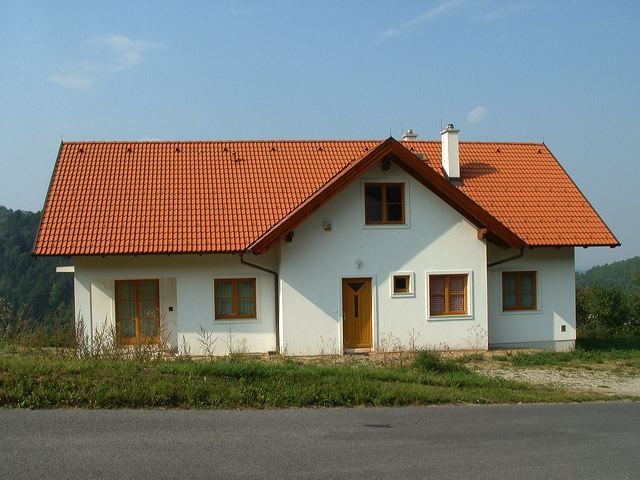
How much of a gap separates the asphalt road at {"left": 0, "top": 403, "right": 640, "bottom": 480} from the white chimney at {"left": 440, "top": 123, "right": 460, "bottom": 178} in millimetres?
12988

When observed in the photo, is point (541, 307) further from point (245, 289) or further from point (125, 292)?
point (125, 292)

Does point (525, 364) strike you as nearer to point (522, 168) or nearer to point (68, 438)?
point (522, 168)

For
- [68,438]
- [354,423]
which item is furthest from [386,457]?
[68,438]

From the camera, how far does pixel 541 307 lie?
22297mm

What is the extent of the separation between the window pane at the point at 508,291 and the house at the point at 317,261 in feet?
0.29

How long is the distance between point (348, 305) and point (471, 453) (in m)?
11.5

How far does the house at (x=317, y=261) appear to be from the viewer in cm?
2000

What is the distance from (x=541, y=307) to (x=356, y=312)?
5983 millimetres

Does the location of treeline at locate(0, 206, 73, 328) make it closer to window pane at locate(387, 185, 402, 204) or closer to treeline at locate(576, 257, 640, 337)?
window pane at locate(387, 185, 402, 204)

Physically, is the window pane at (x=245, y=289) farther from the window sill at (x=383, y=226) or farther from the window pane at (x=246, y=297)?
the window sill at (x=383, y=226)

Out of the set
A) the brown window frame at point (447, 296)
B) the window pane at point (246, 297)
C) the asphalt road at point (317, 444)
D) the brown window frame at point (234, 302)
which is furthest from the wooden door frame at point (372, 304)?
the asphalt road at point (317, 444)

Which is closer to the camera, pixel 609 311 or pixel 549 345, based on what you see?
pixel 549 345

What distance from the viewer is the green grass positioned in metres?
11.1

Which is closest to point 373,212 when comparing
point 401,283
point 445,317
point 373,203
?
point 373,203
